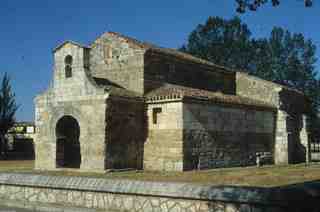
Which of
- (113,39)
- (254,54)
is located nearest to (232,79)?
(113,39)

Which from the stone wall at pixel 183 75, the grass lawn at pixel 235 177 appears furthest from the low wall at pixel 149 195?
the stone wall at pixel 183 75

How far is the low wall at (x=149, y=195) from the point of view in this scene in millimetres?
6984

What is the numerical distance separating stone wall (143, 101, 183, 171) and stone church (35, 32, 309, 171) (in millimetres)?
39

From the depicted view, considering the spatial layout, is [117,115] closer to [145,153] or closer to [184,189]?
[145,153]

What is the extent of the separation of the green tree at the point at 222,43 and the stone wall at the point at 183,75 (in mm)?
22158

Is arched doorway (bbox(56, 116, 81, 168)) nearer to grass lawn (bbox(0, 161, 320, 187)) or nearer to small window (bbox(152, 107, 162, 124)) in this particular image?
grass lawn (bbox(0, 161, 320, 187))

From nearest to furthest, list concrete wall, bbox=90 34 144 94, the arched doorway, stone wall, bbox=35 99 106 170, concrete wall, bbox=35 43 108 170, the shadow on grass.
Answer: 1. the shadow on grass
2. stone wall, bbox=35 99 106 170
3. concrete wall, bbox=35 43 108 170
4. the arched doorway
5. concrete wall, bbox=90 34 144 94

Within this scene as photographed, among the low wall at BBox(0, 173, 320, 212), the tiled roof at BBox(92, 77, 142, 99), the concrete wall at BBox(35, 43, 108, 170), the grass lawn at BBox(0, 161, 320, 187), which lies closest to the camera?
the low wall at BBox(0, 173, 320, 212)

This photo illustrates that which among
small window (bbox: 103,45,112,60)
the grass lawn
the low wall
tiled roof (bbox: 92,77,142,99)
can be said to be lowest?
the grass lawn

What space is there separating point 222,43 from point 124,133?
32229 millimetres

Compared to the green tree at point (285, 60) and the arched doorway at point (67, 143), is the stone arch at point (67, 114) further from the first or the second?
the green tree at point (285, 60)

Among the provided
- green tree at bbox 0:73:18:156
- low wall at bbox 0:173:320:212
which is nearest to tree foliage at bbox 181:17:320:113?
green tree at bbox 0:73:18:156

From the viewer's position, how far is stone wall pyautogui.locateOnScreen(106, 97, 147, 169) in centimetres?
1689

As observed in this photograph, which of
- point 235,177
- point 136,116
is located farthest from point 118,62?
point 235,177
